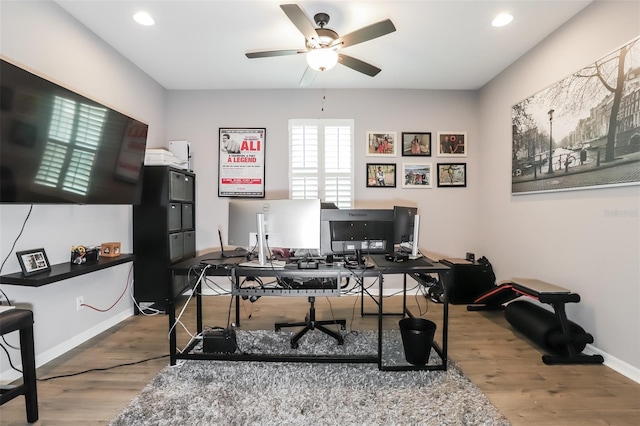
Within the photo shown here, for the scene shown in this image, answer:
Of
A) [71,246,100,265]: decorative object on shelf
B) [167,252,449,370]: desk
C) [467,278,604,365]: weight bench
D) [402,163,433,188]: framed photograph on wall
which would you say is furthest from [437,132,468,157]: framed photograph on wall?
[71,246,100,265]: decorative object on shelf

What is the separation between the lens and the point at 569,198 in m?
2.74

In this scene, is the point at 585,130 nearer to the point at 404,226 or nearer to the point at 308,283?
the point at 404,226

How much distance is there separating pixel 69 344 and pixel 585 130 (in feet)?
15.9

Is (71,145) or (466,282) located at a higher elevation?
(71,145)

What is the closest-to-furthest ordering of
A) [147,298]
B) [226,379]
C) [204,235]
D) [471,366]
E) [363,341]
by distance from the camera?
[226,379]
[471,366]
[363,341]
[147,298]
[204,235]

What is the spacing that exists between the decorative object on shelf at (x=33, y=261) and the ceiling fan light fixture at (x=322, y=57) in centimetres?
257

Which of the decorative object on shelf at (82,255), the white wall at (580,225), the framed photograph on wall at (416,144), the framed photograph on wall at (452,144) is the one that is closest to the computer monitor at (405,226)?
the white wall at (580,225)

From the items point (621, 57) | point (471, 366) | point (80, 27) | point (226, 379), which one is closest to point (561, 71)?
point (621, 57)

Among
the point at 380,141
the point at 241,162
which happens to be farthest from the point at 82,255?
the point at 380,141

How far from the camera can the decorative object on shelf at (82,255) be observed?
2498 mm

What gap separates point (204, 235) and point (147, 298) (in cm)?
111

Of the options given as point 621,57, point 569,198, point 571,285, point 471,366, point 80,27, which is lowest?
point 471,366

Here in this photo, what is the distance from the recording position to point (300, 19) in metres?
2.14

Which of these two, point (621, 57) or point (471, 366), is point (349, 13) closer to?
point (621, 57)
